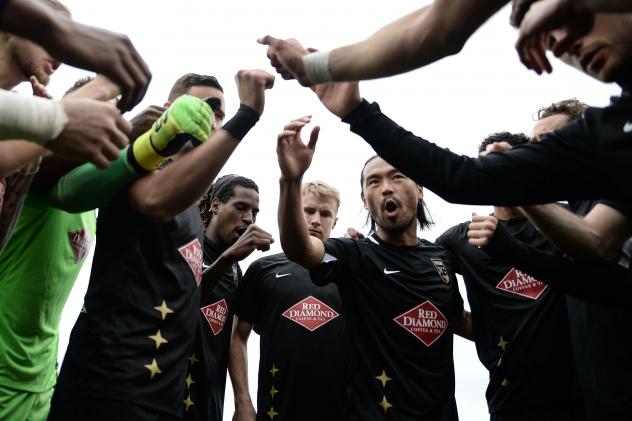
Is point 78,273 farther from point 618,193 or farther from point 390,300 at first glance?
point 618,193

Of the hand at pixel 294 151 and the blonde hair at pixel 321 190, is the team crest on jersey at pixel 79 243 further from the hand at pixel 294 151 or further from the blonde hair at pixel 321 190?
the blonde hair at pixel 321 190

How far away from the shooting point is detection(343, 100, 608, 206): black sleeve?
2.79 meters

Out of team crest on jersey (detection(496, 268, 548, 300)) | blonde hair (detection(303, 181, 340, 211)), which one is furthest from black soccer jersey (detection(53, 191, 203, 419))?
blonde hair (detection(303, 181, 340, 211))

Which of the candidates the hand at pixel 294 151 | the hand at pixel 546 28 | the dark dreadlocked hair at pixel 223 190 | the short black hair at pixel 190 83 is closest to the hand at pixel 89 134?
the hand at pixel 546 28

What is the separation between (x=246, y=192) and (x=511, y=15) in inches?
134

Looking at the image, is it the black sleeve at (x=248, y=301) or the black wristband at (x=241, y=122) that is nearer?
the black wristband at (x=241, y=122)

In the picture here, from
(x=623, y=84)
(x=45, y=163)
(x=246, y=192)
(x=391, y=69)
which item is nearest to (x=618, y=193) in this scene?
(x=623, y=84)

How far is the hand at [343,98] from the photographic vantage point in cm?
313

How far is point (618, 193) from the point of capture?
2.68 metres

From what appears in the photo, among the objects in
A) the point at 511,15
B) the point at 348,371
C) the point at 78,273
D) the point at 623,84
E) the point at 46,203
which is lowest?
the point at 348,371

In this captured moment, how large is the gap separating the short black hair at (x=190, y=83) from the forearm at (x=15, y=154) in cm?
174

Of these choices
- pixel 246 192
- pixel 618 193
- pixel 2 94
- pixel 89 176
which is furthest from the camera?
pixel 246 192

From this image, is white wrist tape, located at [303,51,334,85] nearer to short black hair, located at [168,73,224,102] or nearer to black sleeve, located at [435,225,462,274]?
short black hair, located at [168,73,224,102]

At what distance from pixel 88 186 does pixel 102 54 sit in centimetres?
78
